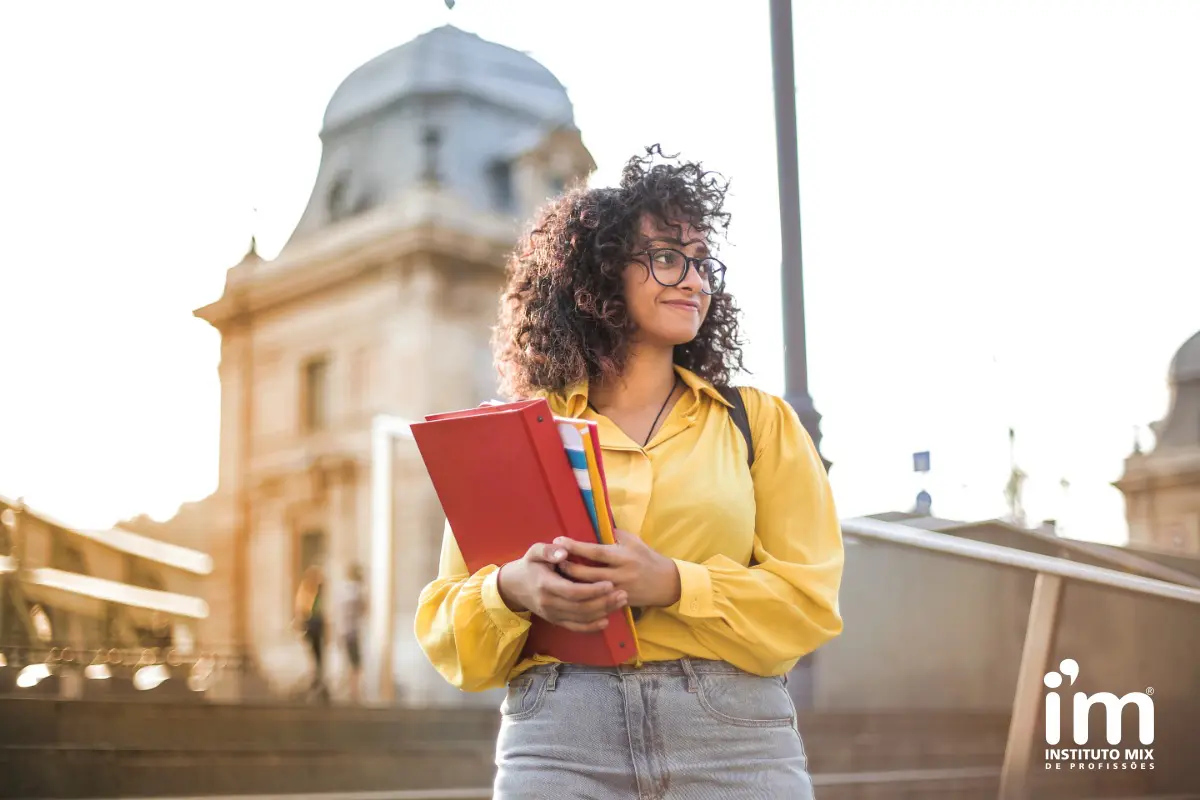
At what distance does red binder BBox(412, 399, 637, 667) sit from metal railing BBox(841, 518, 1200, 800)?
79.9 inches

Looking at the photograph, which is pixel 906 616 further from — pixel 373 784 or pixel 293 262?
pixel 293 262

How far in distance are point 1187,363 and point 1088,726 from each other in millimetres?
1312

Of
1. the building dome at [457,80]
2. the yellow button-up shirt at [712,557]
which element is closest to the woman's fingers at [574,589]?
the yellow button-up shirt at [712,557]

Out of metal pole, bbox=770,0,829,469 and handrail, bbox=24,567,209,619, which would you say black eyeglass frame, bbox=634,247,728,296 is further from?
handrail, bbox=24,567,209,619

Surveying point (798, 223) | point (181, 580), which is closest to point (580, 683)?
point (798, 223)

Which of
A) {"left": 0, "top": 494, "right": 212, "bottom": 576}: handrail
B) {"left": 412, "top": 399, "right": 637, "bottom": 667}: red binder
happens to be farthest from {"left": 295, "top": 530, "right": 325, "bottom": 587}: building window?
{"left": 412, "top": 399, "right": 637, "bottom": 667}: red binder

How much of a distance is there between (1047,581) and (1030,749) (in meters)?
0.51

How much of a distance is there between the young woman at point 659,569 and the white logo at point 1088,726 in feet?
7.02

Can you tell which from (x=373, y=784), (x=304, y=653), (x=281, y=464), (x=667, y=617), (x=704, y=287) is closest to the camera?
(x=667, y=617)

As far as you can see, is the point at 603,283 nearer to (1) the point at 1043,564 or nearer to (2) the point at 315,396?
(1) the point at 1043,564

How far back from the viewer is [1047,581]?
11.9ft

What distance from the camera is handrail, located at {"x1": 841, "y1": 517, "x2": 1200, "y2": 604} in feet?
11.6

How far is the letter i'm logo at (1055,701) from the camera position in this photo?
12.5 feet

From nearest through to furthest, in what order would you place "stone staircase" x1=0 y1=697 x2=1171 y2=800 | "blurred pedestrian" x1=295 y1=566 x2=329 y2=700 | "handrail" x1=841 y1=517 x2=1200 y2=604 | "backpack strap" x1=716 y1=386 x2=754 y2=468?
"backpack strap" x1=716 y1=386 x2=754 y2=468
"handrail" x1=841 y1=517 x2=1200 y2=604
"stone staircase" x1=0 y1=697 x2=1171 y2=800
"blurred pedestrian" x1=295 y1=566 x2=329 y2=700
